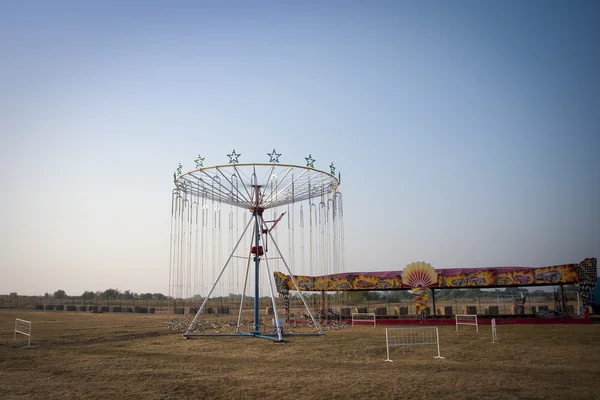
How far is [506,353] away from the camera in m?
15.1

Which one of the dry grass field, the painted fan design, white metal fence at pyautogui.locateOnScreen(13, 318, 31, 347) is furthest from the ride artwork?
white metal fence at pyautogui.locateOnScreen(13, 318, 31, 347)

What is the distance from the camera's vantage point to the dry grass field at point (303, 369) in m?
9.62

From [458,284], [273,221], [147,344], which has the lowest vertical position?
[147,344]

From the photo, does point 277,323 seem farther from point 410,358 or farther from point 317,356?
point 410,358

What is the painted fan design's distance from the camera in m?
29.9

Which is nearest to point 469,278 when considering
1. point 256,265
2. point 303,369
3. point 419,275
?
point 419,275

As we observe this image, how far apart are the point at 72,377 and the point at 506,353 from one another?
1304cm

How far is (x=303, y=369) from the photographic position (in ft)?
41.1

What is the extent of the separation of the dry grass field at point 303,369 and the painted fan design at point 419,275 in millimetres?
10094

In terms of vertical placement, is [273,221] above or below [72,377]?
above

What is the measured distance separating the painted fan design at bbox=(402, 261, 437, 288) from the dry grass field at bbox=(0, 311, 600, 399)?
10.1 m

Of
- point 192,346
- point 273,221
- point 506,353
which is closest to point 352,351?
point 506,353

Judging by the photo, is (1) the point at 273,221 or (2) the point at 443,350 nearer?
(2) the point at 443,350

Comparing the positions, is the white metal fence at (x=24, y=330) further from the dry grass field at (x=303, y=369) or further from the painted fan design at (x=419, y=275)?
the painted fan design at (x=419, y=275)
